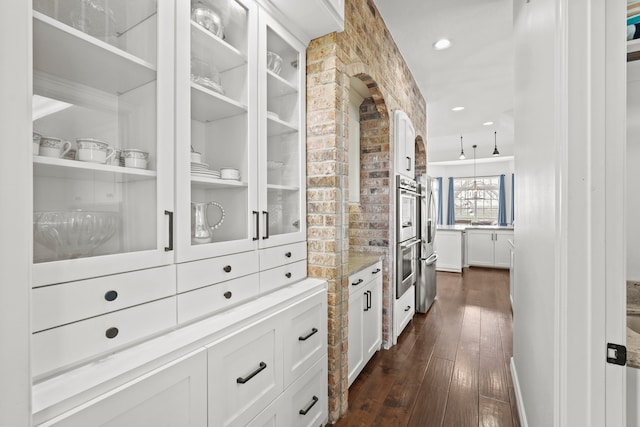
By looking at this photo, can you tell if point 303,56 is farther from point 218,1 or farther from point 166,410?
point 166,410

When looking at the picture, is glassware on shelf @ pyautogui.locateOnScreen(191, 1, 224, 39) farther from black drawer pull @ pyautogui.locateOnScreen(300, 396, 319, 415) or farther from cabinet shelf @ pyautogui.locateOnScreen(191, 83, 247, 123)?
black drawer pull @ pyautogui.locateOnScreen(300, 396, 319, 415)

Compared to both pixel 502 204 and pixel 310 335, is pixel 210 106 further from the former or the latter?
pixel 502 204

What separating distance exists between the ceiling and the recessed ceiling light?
0.16 feet

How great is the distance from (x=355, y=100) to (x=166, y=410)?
279 cm

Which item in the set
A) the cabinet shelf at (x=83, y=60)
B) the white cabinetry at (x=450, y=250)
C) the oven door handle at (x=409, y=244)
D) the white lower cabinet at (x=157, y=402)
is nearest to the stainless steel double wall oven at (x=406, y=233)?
the oven door handle at (x=409, y=244)

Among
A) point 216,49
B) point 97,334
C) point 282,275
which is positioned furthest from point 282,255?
point 216,49

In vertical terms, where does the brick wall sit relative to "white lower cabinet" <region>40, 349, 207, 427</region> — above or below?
above

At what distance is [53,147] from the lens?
0.81 metres

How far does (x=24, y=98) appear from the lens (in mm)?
579

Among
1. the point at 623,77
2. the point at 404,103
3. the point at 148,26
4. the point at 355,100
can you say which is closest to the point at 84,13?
the point at 148,26

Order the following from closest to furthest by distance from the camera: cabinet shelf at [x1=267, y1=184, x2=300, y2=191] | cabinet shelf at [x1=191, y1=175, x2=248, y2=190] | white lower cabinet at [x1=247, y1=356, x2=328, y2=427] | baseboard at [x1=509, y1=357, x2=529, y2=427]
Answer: cabinet shelf at [x1=191, y1=175, x2=248, y2=190] → white lower cabinet at [x1=247, y1=356, x2=328, y2=427] → cabinet shelf at [x1=267, y1=184, x2=300, y2=191] → baseboard at [x1=509, y1=357, x2=529, y2=427]

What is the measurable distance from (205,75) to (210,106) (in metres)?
0.13

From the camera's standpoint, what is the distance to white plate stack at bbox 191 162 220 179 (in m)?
1.17

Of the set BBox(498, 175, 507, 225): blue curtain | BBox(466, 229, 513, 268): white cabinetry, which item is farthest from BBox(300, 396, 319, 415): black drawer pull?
BBox(498, 175, 507, 225): blue curtain
